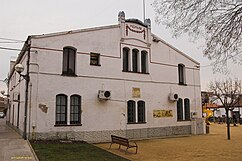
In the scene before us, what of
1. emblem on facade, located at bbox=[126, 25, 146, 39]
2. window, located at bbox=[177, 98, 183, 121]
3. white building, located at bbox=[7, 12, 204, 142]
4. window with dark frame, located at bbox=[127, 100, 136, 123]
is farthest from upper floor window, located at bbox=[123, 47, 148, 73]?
window, located at bbox=[177, 98, 183, 121]

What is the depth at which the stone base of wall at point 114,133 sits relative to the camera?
16.4 meters

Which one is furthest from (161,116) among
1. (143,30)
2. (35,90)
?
(35,90)

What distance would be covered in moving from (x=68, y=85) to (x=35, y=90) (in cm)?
219

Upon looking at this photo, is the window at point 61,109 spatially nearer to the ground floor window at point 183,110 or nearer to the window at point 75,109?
the window at point 75,109

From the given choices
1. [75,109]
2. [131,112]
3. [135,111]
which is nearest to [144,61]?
[135,111]

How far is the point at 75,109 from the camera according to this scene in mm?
17609

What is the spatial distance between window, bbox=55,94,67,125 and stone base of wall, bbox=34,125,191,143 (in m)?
0.85

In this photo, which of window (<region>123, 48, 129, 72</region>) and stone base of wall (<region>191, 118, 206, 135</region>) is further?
stone base of wall (<region>191, 118, 206, 135</region>)

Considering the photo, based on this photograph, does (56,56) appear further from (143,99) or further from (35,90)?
(143,99)

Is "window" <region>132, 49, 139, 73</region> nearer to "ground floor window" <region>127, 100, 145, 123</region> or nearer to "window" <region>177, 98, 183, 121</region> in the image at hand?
"ground floor window" <region>127, 100, 145, 123</region>

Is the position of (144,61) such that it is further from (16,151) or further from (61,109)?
(16,151)

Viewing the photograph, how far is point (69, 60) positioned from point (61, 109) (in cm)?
345

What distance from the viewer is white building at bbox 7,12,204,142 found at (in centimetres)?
1656

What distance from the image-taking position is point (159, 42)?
22656mm
